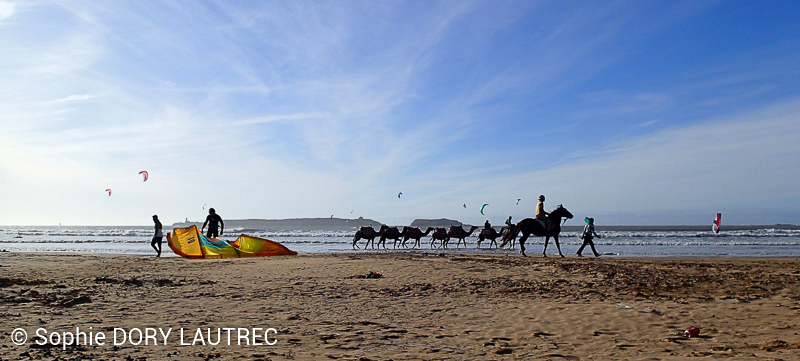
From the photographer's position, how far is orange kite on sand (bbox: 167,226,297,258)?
52.0 feet

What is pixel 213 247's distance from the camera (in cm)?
1590

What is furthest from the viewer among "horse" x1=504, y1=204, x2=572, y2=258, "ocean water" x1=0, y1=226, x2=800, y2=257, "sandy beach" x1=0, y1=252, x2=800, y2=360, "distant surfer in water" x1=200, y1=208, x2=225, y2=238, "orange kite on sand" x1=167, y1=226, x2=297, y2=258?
"ocean water" x1=0, y1=226, x2=800, y2=257

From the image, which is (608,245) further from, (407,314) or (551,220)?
(407,314)

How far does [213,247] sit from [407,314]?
1175 cm

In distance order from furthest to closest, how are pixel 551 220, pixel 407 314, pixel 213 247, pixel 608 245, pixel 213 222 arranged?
pixel 608 245
pixel 213 222
pixel 551 220
pixel 213 247
pixel 407 314

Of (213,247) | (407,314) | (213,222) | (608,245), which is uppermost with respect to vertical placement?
(213,222)

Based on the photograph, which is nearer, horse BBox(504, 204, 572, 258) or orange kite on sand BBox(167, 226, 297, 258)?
orange kite on sand BBox(167, 226, 297, 258)

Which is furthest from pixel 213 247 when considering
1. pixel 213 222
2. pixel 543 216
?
pixel 543 216

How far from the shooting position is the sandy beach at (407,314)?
172 inches

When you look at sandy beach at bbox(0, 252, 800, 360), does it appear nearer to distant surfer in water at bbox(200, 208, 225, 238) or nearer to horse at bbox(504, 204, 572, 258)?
horse at bbox(504, 204, 572, 258)

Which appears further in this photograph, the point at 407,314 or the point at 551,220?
the point at 551,220

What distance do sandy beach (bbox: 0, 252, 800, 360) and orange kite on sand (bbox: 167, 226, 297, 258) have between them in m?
5.22

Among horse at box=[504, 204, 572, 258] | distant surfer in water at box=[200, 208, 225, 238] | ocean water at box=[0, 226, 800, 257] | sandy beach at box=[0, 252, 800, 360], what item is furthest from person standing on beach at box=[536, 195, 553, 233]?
distant surfer in water at box=[200, 208, 225, 238]

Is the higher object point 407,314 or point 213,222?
point 213,222
